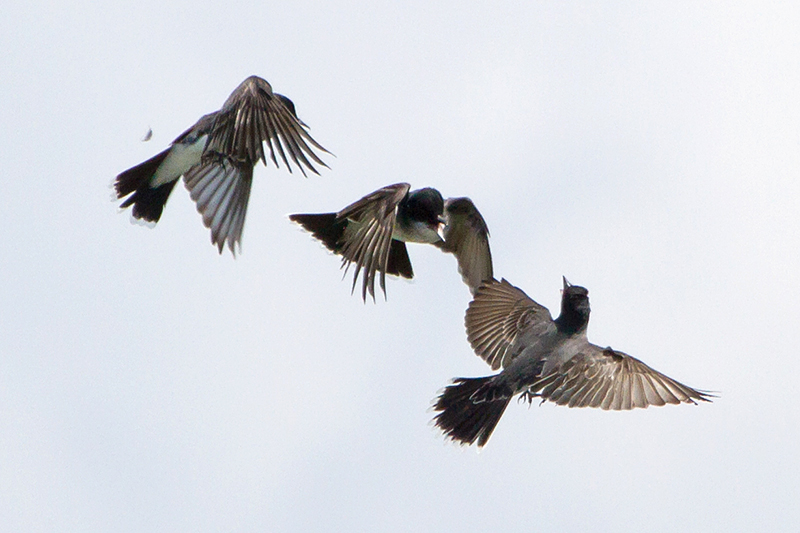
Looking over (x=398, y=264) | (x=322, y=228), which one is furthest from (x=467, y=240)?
(x=322, y=228)

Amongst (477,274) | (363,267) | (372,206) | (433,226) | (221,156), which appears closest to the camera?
(363,267)

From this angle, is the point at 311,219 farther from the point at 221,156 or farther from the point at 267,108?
the point at 267,108

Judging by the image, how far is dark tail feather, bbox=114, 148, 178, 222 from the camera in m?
12.4

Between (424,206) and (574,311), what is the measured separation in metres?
1.98

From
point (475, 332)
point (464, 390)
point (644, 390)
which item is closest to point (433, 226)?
point (475, 332)

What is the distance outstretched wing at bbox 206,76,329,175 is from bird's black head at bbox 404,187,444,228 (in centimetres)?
183

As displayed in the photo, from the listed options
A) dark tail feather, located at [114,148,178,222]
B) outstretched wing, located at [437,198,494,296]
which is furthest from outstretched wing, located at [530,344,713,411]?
dark tail feather, located at [114,148,178,222]

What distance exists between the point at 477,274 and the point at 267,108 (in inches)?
155

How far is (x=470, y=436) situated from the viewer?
1084cm

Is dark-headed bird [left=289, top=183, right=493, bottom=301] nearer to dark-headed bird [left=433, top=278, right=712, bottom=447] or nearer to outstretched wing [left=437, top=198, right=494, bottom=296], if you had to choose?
outstretched wing [left=437, top=198, right=494, bottom=296]

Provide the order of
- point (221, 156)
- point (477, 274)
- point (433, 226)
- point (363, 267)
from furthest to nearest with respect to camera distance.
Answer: point (477, 274), point (433, 226), point (221, 156), point (363, 267)

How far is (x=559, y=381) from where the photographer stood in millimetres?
10859

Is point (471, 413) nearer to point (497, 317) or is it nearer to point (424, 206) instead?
point (497, 317)

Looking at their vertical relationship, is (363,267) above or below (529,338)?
below
